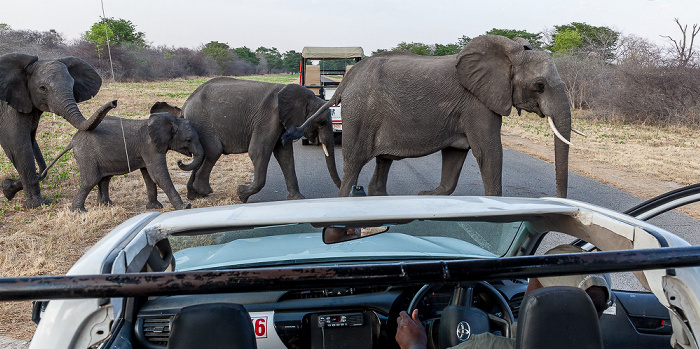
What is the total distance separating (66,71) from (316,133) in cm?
366


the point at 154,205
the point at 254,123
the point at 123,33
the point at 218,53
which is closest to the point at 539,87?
the point at 254,123

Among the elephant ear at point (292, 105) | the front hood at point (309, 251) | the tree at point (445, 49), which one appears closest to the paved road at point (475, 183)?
the elephant ear at point (292, 105)

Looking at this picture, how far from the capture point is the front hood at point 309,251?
316 cm

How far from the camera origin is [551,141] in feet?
56.2

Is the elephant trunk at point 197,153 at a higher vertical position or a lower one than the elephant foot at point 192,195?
higher

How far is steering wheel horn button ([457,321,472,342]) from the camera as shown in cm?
257

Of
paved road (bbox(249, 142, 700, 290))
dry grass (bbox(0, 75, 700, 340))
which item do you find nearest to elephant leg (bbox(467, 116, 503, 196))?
paved road (bbox(249, 142, 700, 290))

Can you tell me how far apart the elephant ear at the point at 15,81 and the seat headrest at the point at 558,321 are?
338 inches

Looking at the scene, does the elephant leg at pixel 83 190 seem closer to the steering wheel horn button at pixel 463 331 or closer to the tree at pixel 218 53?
the steering wheel horn button at pixel 463 331

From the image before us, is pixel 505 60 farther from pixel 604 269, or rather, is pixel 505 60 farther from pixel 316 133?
pixel 604 269

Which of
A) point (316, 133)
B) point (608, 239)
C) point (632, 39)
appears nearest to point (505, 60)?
point (316, 133)

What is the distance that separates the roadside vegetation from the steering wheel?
2604 millimetres

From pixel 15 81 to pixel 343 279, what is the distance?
8747 mm

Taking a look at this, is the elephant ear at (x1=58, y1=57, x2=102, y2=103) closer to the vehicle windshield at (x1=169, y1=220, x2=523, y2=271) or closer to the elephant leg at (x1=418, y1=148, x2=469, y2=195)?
the elephant leg at (x1=418, y1=148, x2=469, y2=195)
